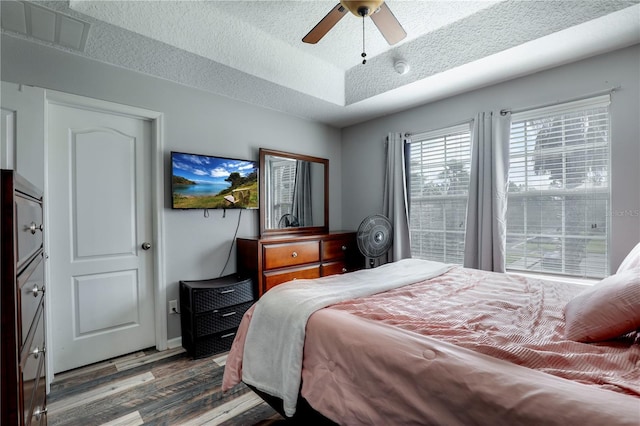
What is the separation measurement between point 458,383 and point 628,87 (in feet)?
8.76

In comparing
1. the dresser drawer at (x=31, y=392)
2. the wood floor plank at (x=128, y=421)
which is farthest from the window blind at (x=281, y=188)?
the dresser drawer at (x=31, y=392)

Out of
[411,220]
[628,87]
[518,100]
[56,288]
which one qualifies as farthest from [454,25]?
[56,288]

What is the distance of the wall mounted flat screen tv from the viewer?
259 cm

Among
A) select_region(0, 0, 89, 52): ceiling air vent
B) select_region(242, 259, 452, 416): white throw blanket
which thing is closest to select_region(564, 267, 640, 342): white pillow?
select_region(242, 259, 452, 416): white throw blanket

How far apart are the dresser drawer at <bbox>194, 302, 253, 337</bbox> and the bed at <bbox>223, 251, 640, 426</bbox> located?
96 centimetres

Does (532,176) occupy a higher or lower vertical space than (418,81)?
lower

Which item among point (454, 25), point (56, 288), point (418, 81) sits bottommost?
point (56, 288)

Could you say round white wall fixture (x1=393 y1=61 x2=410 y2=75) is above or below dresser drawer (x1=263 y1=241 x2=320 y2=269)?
above

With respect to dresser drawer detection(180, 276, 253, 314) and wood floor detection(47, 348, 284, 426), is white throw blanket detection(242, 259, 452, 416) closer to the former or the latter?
wood floor detection(47, 348, 284, 426)

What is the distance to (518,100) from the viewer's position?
8.68 feet

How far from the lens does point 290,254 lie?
117 inches

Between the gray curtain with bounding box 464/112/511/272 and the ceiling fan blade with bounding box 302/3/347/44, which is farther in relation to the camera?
the gray curtain with bounding box 464/112/511/272

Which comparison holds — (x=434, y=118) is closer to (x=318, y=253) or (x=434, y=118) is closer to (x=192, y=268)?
(x=318, y=253)

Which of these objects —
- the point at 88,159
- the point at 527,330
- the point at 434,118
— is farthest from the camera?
the point at 434,118
